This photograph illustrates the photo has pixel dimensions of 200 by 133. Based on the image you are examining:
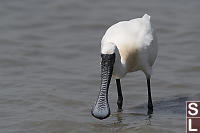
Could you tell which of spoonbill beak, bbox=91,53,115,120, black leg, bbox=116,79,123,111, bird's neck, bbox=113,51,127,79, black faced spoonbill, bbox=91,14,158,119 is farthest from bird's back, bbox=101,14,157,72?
spoonbill beak, bbox=91,53,115,120

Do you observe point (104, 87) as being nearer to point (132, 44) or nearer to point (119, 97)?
point (132, 44)

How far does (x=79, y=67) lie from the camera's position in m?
14.2

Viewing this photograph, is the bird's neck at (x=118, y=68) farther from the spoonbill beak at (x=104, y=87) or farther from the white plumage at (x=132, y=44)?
the spoonbill beak at (x=104, y=87)

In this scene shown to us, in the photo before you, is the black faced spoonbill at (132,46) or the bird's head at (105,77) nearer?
the bird's head at (105,77)

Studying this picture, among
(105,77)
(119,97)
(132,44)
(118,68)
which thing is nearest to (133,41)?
(132,44)

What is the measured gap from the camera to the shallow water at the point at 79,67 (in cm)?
1109

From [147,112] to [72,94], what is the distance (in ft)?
5.11

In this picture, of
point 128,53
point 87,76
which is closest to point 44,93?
point 87,76

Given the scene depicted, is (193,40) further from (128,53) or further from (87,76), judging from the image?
(128,53)

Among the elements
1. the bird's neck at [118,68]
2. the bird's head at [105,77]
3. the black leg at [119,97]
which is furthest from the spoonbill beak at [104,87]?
the black leg at [119,97]

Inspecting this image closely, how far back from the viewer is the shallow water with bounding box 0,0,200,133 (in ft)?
36.4

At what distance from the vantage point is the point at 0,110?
11664mm

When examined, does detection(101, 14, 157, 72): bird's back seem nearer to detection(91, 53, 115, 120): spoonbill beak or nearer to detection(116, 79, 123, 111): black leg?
detection(116, 79, 123, 111): black leg

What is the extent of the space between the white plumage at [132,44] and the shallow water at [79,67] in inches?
32.0
